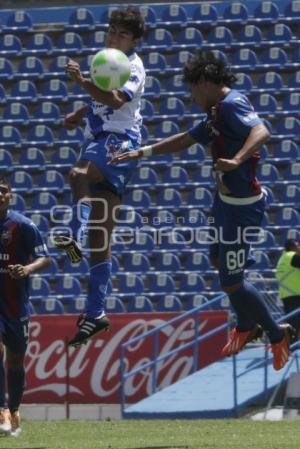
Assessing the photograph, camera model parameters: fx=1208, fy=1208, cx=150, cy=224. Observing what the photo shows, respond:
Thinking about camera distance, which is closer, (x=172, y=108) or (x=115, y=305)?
(x=115, y=305)

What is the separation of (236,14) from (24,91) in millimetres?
3675

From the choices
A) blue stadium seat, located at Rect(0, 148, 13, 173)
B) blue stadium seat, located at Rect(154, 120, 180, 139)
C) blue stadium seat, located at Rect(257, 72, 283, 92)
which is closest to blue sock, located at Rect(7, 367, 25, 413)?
blue stadium seat, located at Rect(154, 120, 180, 139)

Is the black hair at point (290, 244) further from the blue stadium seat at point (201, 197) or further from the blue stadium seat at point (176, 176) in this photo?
the blue stadium seat at point (176, 176)

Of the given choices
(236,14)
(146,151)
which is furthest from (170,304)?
(146,151)

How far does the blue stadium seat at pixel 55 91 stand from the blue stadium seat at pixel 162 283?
3794 mm

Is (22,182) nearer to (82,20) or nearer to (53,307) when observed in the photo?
(53,307)

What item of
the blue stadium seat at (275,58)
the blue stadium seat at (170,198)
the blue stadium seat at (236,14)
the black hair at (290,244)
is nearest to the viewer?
the black hair at (290,244)

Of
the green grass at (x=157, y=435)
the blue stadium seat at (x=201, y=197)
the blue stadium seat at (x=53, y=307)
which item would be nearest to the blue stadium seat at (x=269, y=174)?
the blue stadium seat at (x=201, y=197)

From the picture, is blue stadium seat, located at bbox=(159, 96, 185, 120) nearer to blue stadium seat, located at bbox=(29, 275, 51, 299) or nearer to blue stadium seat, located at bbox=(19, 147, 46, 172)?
blue stadium seat, located at bbox=(19, 147, 46, 172)

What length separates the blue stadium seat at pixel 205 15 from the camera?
64.1 ft

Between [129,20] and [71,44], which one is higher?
[71,44]

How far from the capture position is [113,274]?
17781 millimetres

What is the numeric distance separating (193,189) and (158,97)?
186 centimetres

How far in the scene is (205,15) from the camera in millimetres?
19609
